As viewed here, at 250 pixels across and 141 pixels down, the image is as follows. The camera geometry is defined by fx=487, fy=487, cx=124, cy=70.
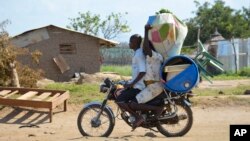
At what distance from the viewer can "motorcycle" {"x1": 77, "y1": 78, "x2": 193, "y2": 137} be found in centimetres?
802

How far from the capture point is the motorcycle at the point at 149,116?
26.3ft

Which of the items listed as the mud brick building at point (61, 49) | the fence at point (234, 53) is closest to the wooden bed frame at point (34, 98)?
the mud brick building at point (61, 49)

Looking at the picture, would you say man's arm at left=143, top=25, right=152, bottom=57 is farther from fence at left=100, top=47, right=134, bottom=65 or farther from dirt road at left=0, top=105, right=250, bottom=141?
fence at left=100, top=47, right=134, bottom=65

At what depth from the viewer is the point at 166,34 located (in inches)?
311

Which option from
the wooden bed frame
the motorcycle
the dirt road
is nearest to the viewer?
the motorcycle

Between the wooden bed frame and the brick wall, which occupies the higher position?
the brick wall

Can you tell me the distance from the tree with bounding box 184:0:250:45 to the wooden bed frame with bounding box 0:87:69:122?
110ft

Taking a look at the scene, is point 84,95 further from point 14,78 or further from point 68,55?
point 68,55

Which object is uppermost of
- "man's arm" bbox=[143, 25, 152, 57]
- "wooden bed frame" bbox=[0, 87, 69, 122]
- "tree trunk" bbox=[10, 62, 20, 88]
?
"man's arm" bbox=[143, 25, 152, 57]

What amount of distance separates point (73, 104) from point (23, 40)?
11591 mm

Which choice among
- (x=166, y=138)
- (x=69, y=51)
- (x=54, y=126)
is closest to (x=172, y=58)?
(x=166, y=138)

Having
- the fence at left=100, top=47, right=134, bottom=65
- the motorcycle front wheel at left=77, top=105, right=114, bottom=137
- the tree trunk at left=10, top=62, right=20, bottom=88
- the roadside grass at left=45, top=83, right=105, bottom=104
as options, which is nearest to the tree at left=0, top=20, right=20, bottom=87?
the tree trunk at left=10, top=62, right=20, bottom=88

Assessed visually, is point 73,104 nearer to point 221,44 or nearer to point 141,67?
point 141,67

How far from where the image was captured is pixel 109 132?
830 cm
